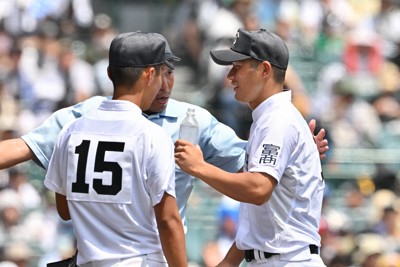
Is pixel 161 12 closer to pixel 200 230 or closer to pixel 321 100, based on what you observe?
pixel 321 100

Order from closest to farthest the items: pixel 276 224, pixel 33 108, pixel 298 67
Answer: pixel 276 224, pixel 33 108, pixel 298 67

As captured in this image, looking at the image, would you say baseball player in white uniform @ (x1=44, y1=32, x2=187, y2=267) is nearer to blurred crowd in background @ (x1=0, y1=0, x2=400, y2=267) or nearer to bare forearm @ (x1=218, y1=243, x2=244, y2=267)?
bare forearm @ (x1=218, y1=243, x2=244, y2=267)

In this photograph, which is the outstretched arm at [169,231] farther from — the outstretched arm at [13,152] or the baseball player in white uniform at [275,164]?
the outstretched arm at [13,152]

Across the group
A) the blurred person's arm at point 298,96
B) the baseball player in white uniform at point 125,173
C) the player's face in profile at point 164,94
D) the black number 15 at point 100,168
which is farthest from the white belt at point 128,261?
the blurred person's arm at point 298,96

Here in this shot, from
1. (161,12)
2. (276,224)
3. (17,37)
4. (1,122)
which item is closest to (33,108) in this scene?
(1,122)

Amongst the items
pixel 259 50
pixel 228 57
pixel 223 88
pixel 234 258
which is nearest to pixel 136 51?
pixel 228 57

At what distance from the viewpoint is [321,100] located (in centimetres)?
1371

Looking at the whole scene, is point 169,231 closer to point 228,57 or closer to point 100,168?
point 100,168

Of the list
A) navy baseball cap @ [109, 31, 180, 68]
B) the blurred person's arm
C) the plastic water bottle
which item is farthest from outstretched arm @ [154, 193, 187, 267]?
the blurred person's arm

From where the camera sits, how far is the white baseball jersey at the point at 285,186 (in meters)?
5.00

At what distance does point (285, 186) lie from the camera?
5.05 metres

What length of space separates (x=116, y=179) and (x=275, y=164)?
72cm

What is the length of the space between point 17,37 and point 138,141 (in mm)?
9719

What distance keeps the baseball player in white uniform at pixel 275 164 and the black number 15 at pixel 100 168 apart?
619 millimetres
